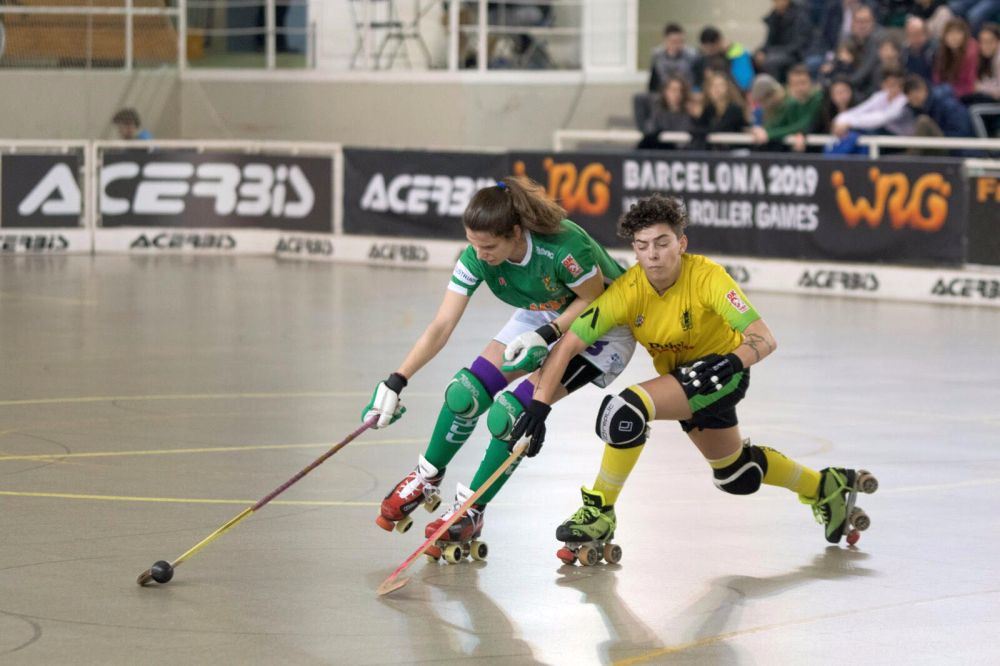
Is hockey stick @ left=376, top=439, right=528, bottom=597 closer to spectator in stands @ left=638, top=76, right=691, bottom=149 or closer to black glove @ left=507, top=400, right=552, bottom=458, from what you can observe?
black glove @ left=507, top=400, right=552, bottom=458

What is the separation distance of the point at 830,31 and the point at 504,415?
1755 cm

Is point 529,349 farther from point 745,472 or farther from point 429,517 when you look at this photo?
point 429,517

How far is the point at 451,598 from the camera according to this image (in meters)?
7.10

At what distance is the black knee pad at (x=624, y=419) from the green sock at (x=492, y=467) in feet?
1.64

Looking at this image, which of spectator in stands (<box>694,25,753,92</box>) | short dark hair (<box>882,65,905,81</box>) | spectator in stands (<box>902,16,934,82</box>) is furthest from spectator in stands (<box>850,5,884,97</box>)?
spectator in stands (<box>694,25,753,92</box>)

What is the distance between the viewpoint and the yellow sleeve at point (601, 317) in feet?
25.1

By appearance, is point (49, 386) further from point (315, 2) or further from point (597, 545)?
point (315, 2)

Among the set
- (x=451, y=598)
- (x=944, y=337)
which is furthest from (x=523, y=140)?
(x=451, y=598)

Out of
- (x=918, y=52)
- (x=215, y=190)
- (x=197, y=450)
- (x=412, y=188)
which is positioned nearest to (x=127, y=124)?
(x=215, y=190)

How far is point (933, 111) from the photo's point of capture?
2041cm

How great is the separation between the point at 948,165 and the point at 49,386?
10465 mm

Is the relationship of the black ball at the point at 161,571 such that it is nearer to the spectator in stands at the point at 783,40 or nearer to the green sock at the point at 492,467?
the green sock at the point at 492,467

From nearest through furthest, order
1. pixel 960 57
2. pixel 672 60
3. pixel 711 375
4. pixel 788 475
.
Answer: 1. pixel 711 375
2. pixel 788 475
3. pixel 960 57
4. pixel 672 60

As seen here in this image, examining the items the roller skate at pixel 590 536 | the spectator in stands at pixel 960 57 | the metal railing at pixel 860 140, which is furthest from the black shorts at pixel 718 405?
the spectator in stands at pixel 960 57
